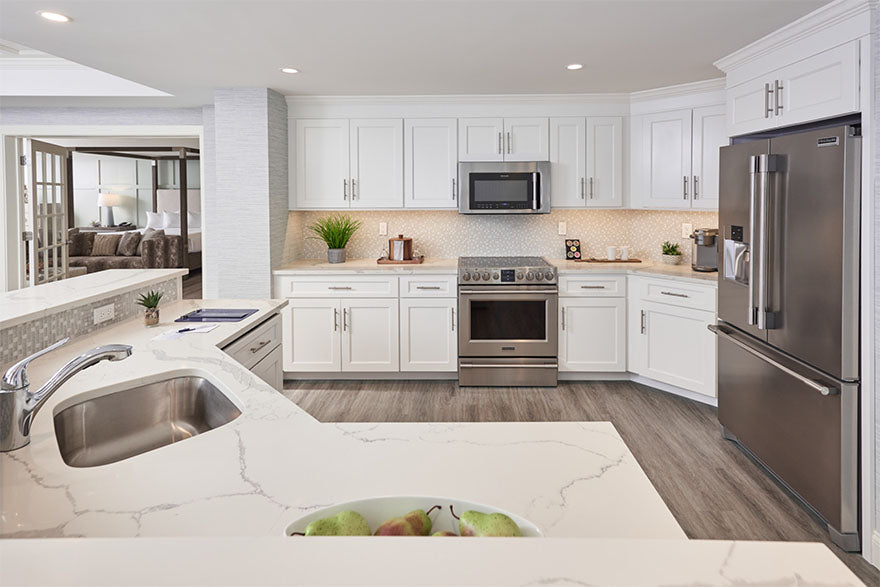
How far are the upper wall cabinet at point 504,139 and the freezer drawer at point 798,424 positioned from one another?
7.25 feet

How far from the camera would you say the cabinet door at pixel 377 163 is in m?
5.03

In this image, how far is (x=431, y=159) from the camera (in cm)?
504

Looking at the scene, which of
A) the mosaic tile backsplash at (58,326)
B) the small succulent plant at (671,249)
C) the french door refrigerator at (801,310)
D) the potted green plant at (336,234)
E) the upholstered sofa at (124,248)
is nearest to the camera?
the mosaic tile backsplash at (58,326)

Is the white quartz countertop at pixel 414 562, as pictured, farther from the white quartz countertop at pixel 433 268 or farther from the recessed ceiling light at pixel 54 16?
the white quartz countertop at pixel 433 268

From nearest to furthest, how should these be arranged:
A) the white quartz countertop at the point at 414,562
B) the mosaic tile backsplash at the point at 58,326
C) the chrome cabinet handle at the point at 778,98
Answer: the white quartz countertop at the point at 414,562 → the mosaic tile backsplash at the point at 58,326 → the chrome cabinet handle at the point at 778,98

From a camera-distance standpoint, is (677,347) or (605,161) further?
(605,161)

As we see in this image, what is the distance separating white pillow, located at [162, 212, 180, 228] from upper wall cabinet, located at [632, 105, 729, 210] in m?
9.70

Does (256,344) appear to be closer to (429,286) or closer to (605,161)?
(429,286)

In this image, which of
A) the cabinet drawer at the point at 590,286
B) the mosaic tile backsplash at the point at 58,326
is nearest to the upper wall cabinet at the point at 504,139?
the cabinet drawer at the point at 590,286

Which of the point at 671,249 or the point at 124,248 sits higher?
the point at 124,248

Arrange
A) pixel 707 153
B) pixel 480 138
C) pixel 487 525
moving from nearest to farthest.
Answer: pixel 487 525 → pixel 707 153 → pixel 480 138

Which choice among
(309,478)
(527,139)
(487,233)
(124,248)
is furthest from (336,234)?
(124,248)

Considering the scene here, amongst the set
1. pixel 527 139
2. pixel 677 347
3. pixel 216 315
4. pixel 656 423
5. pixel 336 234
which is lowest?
pixel 656 423

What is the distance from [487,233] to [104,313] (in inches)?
134
